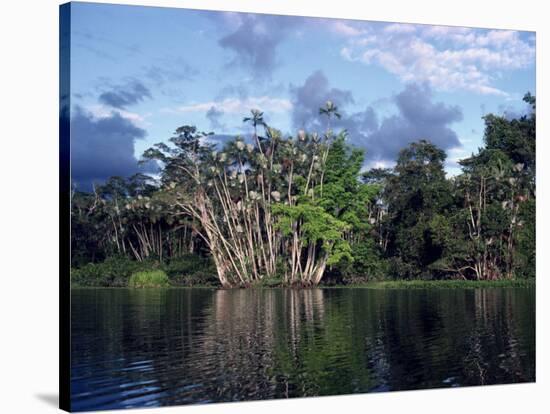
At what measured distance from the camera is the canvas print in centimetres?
1188

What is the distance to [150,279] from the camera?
60.8 ft

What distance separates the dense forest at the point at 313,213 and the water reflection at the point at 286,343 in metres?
0.56

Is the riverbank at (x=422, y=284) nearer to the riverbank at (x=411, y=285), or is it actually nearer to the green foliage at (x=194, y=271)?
the riverbank at (x=411, y=285)

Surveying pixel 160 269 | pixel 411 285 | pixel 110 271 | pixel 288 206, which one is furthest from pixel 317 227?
pixel 110 271

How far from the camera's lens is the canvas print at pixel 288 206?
11.9m

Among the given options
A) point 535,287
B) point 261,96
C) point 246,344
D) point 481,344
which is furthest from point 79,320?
point 535,287

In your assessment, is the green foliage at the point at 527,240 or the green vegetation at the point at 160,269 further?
the green vegetation at the point at 160,269

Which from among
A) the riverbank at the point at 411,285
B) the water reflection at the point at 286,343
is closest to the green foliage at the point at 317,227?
the riverbank at the point at 411,285

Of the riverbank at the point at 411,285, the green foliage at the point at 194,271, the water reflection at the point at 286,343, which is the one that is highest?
the green foliage at the point at 194,271

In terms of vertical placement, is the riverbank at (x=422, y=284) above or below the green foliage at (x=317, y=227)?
below

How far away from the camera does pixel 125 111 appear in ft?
46.5

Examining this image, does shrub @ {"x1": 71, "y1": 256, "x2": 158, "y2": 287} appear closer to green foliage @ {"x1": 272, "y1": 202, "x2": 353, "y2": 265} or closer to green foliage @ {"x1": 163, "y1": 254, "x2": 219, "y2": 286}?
green foliage @ {"x1": 163, "y1": 254, "x2": 219, "y2": 286}

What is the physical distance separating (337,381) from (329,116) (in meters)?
5.37

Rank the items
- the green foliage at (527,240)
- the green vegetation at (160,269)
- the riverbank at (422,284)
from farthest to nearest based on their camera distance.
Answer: the riverbank at (422,284) → the green vegetation at (160,269) → the green foliage at (527,240)
